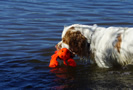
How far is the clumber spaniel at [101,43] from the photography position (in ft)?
19.2

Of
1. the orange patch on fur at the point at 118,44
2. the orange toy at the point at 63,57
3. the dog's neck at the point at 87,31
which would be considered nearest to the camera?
the orange patch on fur at the point at 118,44

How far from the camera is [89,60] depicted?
21.1 ft

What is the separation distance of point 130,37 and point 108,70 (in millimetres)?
1001

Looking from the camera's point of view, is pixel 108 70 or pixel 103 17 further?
pixel 103 17

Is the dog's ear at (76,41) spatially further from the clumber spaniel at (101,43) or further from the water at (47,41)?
the water at (47,41)

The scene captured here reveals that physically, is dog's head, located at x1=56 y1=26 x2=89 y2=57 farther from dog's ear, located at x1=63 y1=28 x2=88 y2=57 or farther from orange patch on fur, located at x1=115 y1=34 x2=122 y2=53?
orange patch on fur, located at x1=115 y1=34 x2=122 y2=53

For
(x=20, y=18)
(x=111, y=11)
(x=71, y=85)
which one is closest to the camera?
(x=71, y=85)

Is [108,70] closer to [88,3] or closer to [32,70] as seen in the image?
[32,70]

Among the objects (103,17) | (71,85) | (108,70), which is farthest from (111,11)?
(71,85)

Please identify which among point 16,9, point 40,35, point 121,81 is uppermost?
point 16,9

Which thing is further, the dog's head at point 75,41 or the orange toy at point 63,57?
the orange toy at point 63,57

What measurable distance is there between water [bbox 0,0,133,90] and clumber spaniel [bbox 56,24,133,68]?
0.36m

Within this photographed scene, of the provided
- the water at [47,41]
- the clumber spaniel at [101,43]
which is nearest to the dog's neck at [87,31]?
the clumber spaniel at [101,43]

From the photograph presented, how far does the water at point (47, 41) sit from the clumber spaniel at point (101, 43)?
1.17ft
